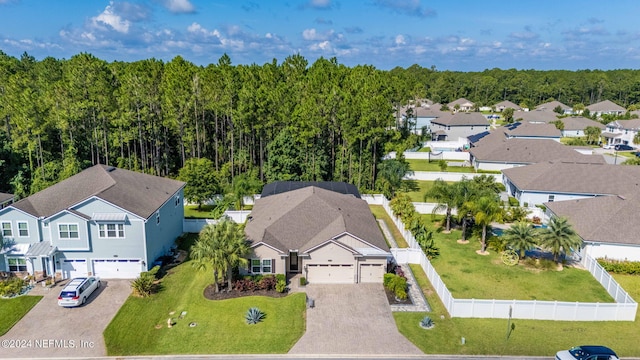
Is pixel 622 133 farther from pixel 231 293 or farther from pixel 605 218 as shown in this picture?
pixel 231 293

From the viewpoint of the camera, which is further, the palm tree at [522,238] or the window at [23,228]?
the palm tree at [522,238]

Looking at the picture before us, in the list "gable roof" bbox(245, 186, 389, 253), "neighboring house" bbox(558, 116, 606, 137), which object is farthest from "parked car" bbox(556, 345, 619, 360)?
"neighboring house" bbox(558, 116, 606, 137)

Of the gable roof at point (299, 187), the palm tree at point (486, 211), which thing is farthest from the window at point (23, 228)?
the palm tree at point (486, 211)

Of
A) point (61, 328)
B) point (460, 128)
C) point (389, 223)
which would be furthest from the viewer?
point (460, 128)

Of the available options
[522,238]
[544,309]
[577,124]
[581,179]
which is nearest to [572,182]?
[581,179]

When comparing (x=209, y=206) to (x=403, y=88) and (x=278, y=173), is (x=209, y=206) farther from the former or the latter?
(x=403, y=88)

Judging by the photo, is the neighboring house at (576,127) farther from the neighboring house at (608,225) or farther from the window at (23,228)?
the window at (23,228)
